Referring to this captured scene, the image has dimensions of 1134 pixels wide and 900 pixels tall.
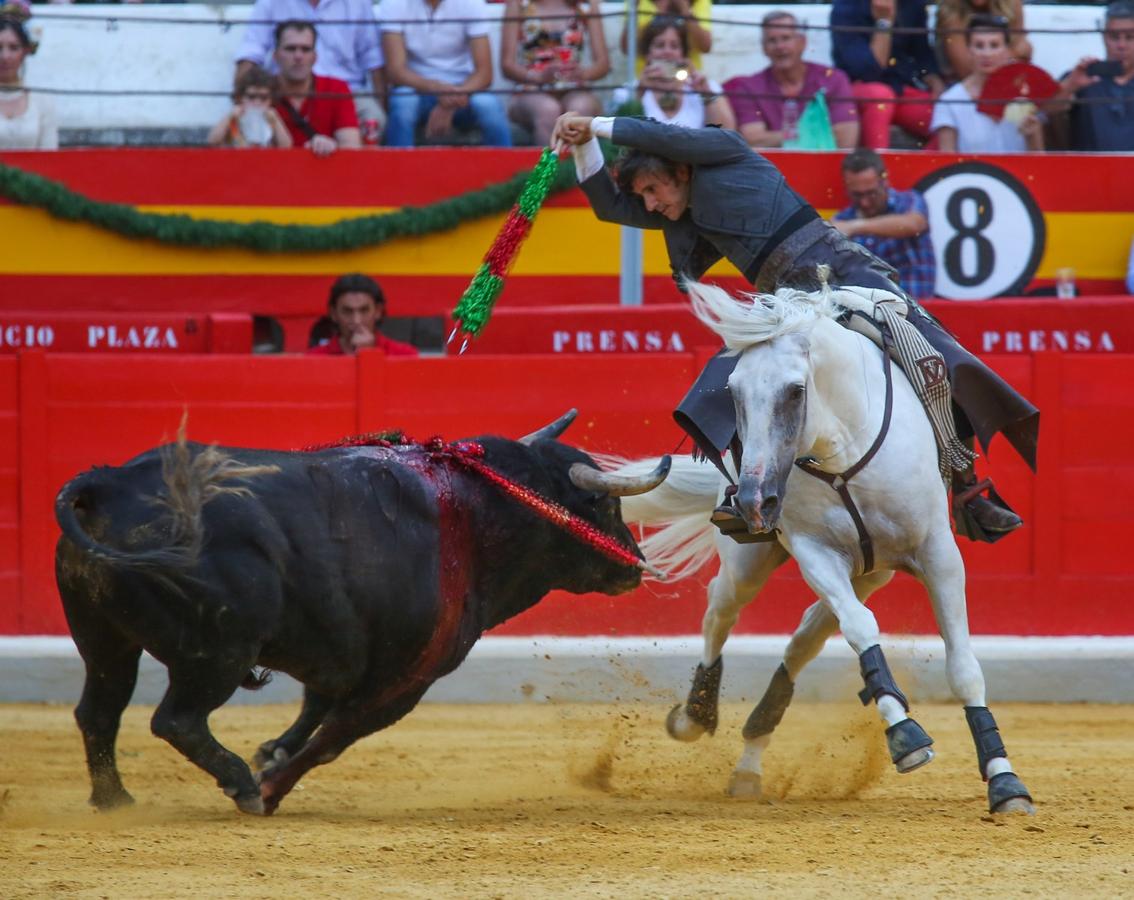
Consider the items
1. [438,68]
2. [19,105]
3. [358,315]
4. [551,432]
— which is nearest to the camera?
[551,432]

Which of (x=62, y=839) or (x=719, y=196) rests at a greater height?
(x=719, y=196)

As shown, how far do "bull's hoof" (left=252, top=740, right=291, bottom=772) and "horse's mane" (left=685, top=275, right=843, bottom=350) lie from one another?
1826 millimetres

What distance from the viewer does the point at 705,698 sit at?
19.8 feet

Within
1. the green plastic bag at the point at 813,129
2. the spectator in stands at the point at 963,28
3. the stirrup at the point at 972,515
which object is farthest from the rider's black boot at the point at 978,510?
the spectator in stands at the point at 963,28

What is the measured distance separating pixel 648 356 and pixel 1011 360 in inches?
61.3

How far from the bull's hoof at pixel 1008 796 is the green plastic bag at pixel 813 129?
171 inches

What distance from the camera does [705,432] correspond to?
16.4 feet

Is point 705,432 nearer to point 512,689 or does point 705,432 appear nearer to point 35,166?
point 512,689

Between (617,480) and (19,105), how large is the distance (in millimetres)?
4719

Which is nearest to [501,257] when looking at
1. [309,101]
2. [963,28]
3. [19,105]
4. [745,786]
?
[745,786]

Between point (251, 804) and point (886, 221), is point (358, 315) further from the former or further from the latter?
point (251, 804)

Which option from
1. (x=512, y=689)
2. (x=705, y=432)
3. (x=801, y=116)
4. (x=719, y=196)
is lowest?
(x=512, y=689)

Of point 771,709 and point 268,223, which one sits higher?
point 268,223

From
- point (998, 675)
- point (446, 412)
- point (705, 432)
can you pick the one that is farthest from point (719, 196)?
point (998, 675)
